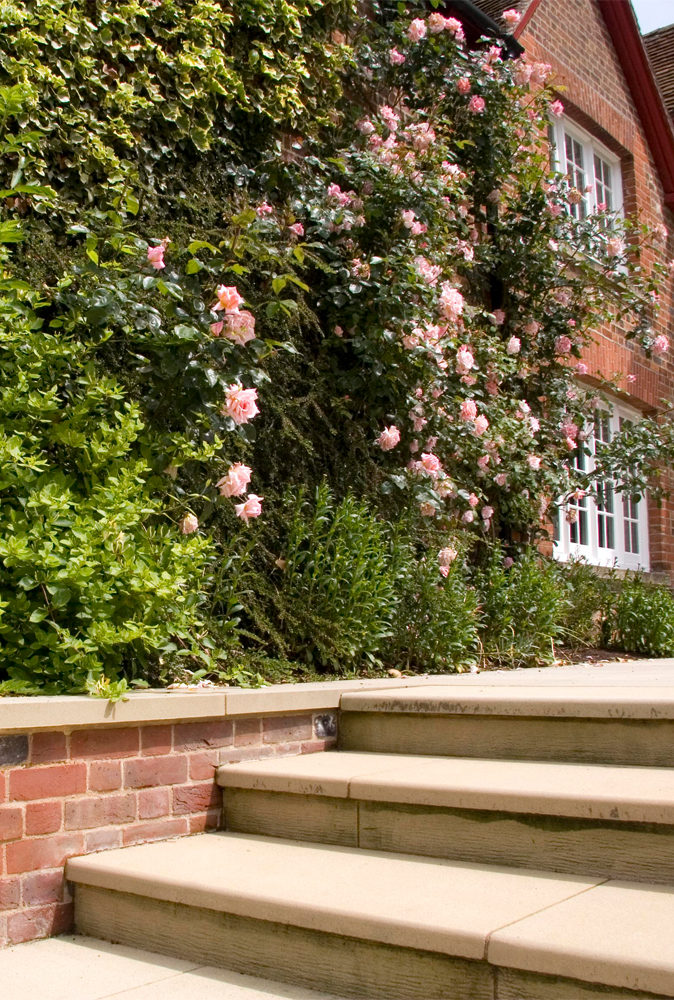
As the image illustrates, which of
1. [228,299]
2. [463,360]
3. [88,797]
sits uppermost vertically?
[463,360]

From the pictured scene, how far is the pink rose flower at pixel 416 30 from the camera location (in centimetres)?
629

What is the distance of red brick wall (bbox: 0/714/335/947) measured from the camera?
249cm

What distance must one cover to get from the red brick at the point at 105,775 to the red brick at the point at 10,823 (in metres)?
0.23

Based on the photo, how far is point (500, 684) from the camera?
3881mm

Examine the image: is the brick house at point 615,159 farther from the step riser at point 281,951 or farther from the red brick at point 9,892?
the red brick at point 9,892

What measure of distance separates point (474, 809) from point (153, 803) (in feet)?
3.14

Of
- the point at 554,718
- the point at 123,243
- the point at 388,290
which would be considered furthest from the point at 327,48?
the point at 554,718

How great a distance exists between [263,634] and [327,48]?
351 centimetres

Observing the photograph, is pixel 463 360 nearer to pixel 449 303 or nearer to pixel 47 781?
pixel 449 303

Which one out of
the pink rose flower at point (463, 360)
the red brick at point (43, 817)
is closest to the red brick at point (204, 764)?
the red brick at point (43, 817)

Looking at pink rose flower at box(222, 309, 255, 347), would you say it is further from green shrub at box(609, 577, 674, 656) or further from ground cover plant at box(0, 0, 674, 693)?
green shrub at box(609, 577, 674, 656)

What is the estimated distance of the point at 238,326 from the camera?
12.7ft

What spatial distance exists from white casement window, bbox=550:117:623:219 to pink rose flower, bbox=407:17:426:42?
2.90 metres

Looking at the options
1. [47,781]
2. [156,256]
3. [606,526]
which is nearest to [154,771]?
[47,781]
